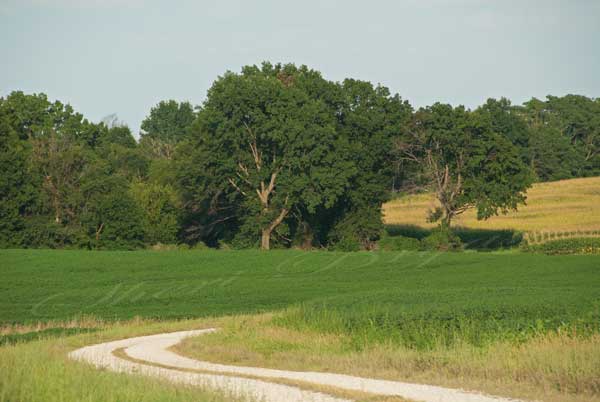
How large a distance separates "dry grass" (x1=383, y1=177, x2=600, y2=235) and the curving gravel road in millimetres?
60276

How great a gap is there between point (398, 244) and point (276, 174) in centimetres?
1141

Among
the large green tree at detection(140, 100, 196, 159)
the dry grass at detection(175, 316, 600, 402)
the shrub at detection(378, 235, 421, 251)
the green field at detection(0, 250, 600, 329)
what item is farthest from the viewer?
the large green tree at detection(140, 100, 196, 159)

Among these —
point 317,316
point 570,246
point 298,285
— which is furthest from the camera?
point 570,246

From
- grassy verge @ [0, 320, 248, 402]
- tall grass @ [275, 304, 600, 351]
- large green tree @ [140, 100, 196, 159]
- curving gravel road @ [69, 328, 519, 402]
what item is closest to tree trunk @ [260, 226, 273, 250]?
tall grass @ [275, 304, 600, 351]

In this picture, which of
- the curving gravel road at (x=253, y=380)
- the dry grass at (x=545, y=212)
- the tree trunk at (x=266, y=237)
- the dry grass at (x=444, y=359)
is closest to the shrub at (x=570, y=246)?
the dry grass at (x=545, y=212)

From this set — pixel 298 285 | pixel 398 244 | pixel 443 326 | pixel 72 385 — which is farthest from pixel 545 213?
pixel 72 385

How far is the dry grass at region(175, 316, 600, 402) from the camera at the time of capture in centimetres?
1884

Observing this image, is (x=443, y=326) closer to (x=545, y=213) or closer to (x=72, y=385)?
(x=72, y=385)

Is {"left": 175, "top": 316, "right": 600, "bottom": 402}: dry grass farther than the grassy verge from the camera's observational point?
Yes

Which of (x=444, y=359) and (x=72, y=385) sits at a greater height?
(x=72, y=385)

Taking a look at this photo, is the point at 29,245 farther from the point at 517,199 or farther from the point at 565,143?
the point at 565,143

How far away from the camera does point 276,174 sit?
77.6m

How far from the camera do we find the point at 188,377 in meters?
20.3

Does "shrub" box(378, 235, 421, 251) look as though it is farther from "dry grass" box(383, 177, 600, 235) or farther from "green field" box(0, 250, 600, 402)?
"green field" box(0, 250, 600, 402)
